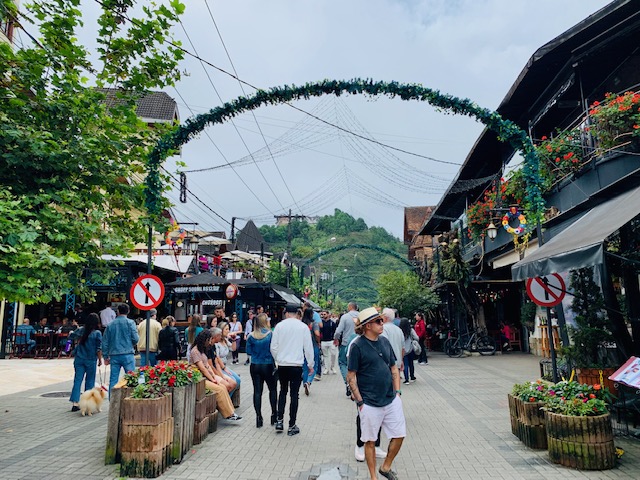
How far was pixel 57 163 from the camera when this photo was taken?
6.79 metres

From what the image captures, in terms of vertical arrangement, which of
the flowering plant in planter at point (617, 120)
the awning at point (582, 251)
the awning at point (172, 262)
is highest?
the flowering plant in planter at point (617, 120)

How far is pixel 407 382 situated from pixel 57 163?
30.1 ft

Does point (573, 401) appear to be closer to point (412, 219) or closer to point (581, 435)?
point (581, 435)

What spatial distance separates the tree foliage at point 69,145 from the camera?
233 inches

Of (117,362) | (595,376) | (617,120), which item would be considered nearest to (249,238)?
(117,362)

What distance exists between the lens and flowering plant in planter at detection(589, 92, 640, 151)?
899 centimetres

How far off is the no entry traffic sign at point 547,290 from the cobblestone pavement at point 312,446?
199 cm

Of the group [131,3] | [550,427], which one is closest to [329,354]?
[550,427]

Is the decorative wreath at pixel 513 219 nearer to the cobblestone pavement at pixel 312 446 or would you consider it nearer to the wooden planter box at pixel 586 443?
the cobblestone pavement at pixel 312 446

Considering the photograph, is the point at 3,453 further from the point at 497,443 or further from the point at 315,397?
the point at 497,443

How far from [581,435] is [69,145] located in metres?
7.52

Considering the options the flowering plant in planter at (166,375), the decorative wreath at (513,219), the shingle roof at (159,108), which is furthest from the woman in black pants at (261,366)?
the shingle roof at (159,108)

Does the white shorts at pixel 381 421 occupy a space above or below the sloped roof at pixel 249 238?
below

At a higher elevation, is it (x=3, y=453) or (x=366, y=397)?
(x=366, y=397)
